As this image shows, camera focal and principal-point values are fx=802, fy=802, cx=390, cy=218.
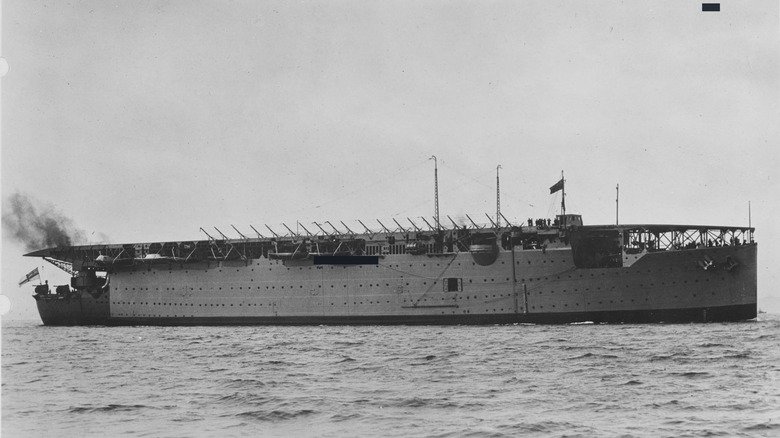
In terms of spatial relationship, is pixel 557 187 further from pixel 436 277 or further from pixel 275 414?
pixel 275 414

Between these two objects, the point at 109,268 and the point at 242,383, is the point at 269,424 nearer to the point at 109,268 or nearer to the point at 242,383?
the point at 242,383

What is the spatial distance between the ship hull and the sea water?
39.0 ft

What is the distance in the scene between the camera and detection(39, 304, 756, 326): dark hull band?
4181 cm

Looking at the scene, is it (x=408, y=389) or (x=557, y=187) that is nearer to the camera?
(x=408, y=389)

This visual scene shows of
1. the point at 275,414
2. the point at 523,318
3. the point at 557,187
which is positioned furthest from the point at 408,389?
the point at 557,187

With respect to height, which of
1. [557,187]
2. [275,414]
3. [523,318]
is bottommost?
[523,318]

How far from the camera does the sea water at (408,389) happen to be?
1404 centimetres

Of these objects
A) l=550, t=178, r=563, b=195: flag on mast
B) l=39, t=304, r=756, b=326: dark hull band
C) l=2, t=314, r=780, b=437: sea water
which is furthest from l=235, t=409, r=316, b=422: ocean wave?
l=550, t=178, r=563, b=195: flag on mast

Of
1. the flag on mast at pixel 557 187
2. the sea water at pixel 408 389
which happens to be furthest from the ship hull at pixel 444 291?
the sea water at pixel 408 389

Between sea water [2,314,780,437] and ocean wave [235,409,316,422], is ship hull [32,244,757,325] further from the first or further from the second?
ocean wave [235,409,316,422]

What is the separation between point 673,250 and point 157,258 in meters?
31.4

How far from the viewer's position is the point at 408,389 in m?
17.6

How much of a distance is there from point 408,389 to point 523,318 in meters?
26.9

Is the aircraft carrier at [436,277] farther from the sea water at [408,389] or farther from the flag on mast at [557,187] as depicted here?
the sea water at [408,389]
